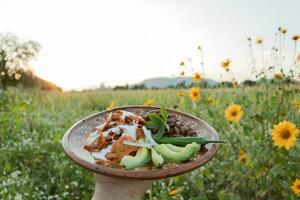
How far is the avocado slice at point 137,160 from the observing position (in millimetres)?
1190

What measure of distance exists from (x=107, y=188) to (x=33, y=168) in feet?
6.48

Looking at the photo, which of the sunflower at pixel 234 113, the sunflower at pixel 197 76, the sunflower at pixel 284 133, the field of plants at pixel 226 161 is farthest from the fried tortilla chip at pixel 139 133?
the sunflower at pixel 197 76

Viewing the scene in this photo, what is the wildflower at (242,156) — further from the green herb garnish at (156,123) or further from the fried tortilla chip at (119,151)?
the fried tortilla chip at (119,151)

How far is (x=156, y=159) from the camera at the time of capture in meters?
1.21

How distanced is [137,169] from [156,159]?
5 cm

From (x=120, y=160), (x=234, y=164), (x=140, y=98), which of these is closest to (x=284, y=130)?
(x=234, y=164)

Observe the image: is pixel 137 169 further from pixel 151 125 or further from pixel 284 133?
pixel 284 133

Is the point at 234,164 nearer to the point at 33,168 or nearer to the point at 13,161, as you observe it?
the point at 33,168

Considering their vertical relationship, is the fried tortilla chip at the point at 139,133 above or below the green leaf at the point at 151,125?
below

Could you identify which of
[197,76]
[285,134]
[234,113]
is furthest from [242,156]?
[197,76]

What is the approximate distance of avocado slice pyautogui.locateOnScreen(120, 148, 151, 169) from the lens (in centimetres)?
119

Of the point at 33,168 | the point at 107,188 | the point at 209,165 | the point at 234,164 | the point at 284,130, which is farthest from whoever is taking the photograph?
the point at 33,168

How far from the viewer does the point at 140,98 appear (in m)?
6.91

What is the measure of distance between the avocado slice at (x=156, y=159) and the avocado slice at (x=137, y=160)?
17 mm
